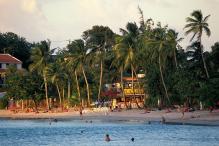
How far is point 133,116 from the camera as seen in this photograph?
286 feet

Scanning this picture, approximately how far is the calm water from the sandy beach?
3721 mm

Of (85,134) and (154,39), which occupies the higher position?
(154,39)

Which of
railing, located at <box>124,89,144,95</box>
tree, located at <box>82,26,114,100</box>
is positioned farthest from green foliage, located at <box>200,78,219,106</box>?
tree, located at <box>82,26,114,100</box>

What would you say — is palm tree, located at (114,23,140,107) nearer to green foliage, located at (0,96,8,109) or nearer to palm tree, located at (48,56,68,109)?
palm tree, located at (48,56,68,109)

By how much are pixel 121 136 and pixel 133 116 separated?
25.4 m

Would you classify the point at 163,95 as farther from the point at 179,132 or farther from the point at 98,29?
the point at 98,29

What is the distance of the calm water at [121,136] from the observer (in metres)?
54.2

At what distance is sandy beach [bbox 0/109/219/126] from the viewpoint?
74.1 meters

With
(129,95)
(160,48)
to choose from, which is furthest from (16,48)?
(160,48)

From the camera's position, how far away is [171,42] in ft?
297

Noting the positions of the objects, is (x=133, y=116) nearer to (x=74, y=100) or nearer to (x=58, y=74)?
(x=74, y=100)

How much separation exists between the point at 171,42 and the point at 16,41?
230 ft

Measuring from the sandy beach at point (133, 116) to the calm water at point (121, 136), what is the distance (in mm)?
3721

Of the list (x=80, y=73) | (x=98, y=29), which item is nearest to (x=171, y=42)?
(x=80, y=73)
